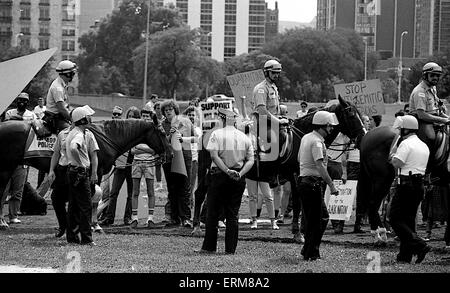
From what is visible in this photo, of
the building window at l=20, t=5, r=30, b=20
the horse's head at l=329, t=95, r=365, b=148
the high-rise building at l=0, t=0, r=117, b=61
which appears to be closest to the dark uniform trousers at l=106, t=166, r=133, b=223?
the horse's head at l=329, t=95, r=365, b=148

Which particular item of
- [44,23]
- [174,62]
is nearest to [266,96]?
[174,62]

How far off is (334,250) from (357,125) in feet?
10.4

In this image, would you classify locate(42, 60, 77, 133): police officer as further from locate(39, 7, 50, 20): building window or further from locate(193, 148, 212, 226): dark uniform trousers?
locate(39, 7, 50, 20): building window

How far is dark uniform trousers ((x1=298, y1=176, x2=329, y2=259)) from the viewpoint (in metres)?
13.8

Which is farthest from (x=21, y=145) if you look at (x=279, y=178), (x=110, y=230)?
(x=279, y=178)

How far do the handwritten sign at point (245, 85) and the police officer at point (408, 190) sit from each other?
5.43 metres

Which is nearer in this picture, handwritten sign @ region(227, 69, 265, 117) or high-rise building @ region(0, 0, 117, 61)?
handwritten sign @ region(227, 69, 265, 117)

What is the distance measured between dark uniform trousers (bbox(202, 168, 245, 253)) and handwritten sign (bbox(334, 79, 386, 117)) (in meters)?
5.76

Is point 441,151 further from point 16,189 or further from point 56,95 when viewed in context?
point 16,189

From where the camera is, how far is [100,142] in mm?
17703

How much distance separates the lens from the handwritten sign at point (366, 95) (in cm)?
1982

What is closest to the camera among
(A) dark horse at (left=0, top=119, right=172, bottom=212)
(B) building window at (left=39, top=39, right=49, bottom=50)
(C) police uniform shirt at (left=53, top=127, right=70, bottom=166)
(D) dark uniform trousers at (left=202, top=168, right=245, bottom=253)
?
(D) dark uniform trousers at (left=202, top=168, right=245, bottom=253)

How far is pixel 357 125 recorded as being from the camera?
17.5 m

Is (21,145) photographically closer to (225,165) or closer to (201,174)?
(201,174)
